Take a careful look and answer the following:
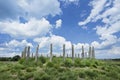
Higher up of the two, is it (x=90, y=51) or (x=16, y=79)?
(x=90, y=51)

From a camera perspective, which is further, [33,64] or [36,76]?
[33,64]

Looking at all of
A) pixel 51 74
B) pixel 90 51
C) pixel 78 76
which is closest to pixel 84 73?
pixel 78 76

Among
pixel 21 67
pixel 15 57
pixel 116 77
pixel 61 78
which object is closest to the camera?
pixel 61 78

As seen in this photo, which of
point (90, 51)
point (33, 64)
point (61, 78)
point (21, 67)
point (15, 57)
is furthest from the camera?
point (15, 57)

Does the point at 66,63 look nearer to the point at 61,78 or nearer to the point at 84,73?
the point at 84,73

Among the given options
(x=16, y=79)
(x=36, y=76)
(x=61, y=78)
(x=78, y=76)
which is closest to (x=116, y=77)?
(x=78, y=76)

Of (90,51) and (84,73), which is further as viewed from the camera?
(90,51)

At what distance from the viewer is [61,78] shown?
660 inches

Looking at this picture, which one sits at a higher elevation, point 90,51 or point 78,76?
point 90,51

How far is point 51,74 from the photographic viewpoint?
18.3m

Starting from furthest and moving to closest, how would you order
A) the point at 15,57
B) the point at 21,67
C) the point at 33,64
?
the point at 15,57
the point at 33,64
the point at 21,67

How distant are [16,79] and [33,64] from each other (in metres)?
7.09

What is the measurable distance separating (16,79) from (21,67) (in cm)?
514

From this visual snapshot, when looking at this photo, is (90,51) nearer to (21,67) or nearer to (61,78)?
(21,67)
